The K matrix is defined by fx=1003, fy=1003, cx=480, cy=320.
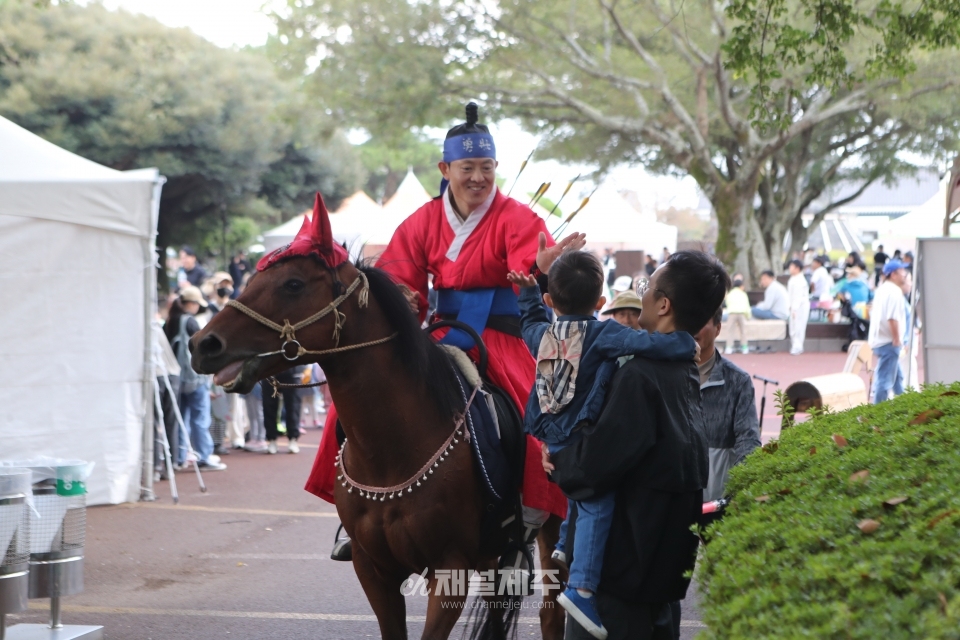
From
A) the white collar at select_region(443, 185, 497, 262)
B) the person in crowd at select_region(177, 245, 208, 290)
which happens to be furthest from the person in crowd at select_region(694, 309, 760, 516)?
the person in crowd at select_region(177, 245, 208, 290)

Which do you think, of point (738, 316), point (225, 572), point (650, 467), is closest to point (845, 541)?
point (650, 467)

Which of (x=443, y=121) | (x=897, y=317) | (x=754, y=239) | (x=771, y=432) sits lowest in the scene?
(x=771, y=432)

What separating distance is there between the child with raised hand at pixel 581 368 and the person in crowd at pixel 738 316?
60.9ft

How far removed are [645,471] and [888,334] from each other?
10.4 metres

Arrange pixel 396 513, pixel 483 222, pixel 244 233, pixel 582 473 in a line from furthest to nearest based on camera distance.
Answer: pixel 244 233 → pixel 483 222 → pixel 396 513 → pixel 582 473

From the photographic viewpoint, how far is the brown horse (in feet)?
12.1

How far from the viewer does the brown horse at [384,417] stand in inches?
145

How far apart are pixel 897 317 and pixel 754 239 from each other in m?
17.5

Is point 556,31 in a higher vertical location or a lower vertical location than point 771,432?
higher

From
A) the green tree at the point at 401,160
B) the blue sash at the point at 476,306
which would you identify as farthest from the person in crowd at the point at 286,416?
the green tree at the point at 401,160

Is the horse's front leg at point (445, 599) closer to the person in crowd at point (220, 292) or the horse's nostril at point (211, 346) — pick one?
the horse's nostril at point (211, 346)

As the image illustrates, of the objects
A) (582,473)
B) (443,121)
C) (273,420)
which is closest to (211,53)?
(443,121)

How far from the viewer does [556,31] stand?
80.5ft

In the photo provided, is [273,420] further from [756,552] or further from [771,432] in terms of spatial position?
[756,552]
